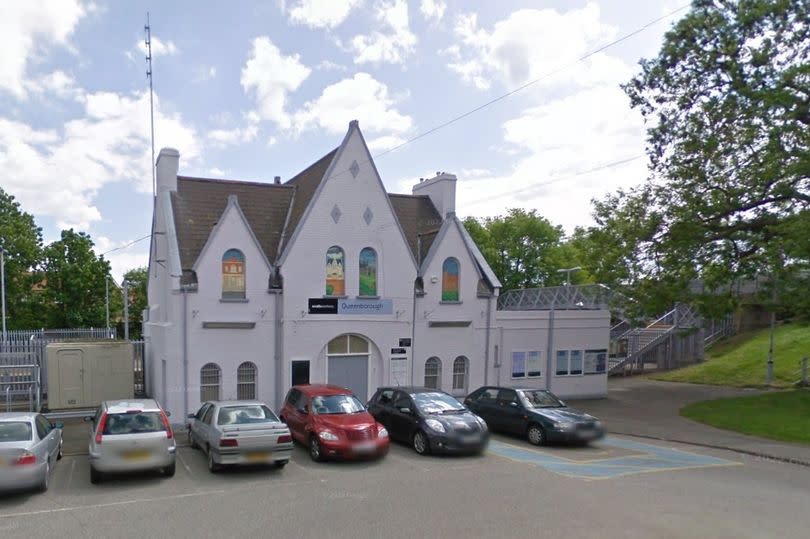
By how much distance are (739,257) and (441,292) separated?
12.7m

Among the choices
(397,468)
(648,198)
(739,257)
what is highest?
(648,198)

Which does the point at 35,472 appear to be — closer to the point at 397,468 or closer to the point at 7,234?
the point at 397,468

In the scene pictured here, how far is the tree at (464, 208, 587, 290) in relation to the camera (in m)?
52.1

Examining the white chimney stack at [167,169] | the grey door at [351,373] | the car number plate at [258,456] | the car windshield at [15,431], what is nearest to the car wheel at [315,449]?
the car number plate at [258,456]

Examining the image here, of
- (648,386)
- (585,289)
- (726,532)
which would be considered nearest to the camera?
(726,532)

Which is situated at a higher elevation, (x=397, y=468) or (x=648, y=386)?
(x=397, y=468)

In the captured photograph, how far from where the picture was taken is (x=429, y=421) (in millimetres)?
13797

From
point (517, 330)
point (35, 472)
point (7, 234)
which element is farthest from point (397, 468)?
point (7, 234)

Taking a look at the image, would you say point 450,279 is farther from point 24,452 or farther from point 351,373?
point 24,452

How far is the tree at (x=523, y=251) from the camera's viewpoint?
52.1 meters

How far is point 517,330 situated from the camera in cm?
2414

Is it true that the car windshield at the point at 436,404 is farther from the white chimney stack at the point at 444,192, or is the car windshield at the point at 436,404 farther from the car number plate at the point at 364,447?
the white chimney stack at the point at 444,192

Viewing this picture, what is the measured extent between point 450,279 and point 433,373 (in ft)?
12.1

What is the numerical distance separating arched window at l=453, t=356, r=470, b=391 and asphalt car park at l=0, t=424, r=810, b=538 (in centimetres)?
883
